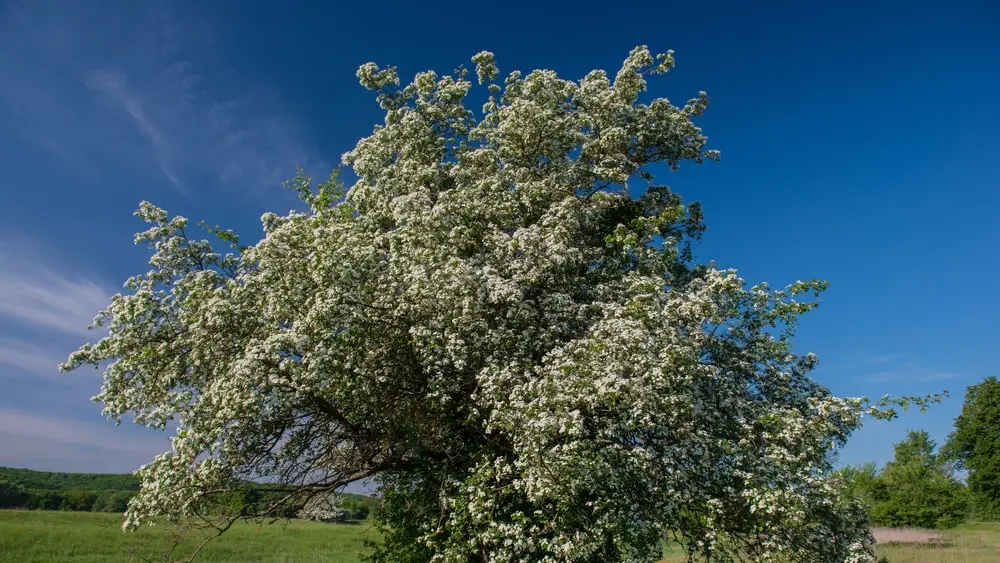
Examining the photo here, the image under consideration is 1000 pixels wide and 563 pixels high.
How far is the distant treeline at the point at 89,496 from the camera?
15.4 metres

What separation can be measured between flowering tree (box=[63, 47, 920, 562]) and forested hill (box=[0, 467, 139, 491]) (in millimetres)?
103984

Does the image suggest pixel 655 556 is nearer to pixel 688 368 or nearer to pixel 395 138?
pixel 688 368

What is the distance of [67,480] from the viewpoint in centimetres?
11356

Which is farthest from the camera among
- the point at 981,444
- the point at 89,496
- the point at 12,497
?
the point at 89,496

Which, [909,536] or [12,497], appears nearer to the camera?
[909,536]

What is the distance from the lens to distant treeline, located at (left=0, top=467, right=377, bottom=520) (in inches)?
606

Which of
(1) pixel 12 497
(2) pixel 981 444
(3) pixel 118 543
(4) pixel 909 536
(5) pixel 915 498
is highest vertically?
(2) pixel 981 444

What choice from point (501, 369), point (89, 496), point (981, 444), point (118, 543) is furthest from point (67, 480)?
point (981, 444)

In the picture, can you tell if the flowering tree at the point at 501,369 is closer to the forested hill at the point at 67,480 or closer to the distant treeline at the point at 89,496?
the distant treeline at the point at 89,496

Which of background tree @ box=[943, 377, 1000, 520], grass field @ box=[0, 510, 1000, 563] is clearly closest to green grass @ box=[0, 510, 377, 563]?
grass field @ box=[0, 510, 1000, 563]

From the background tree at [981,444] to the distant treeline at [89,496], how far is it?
6684cm

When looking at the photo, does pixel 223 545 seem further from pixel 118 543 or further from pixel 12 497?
pixel 12 497

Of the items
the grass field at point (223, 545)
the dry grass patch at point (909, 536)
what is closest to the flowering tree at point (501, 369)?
the grass field at point (223, 545)

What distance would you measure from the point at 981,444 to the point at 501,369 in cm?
7501
